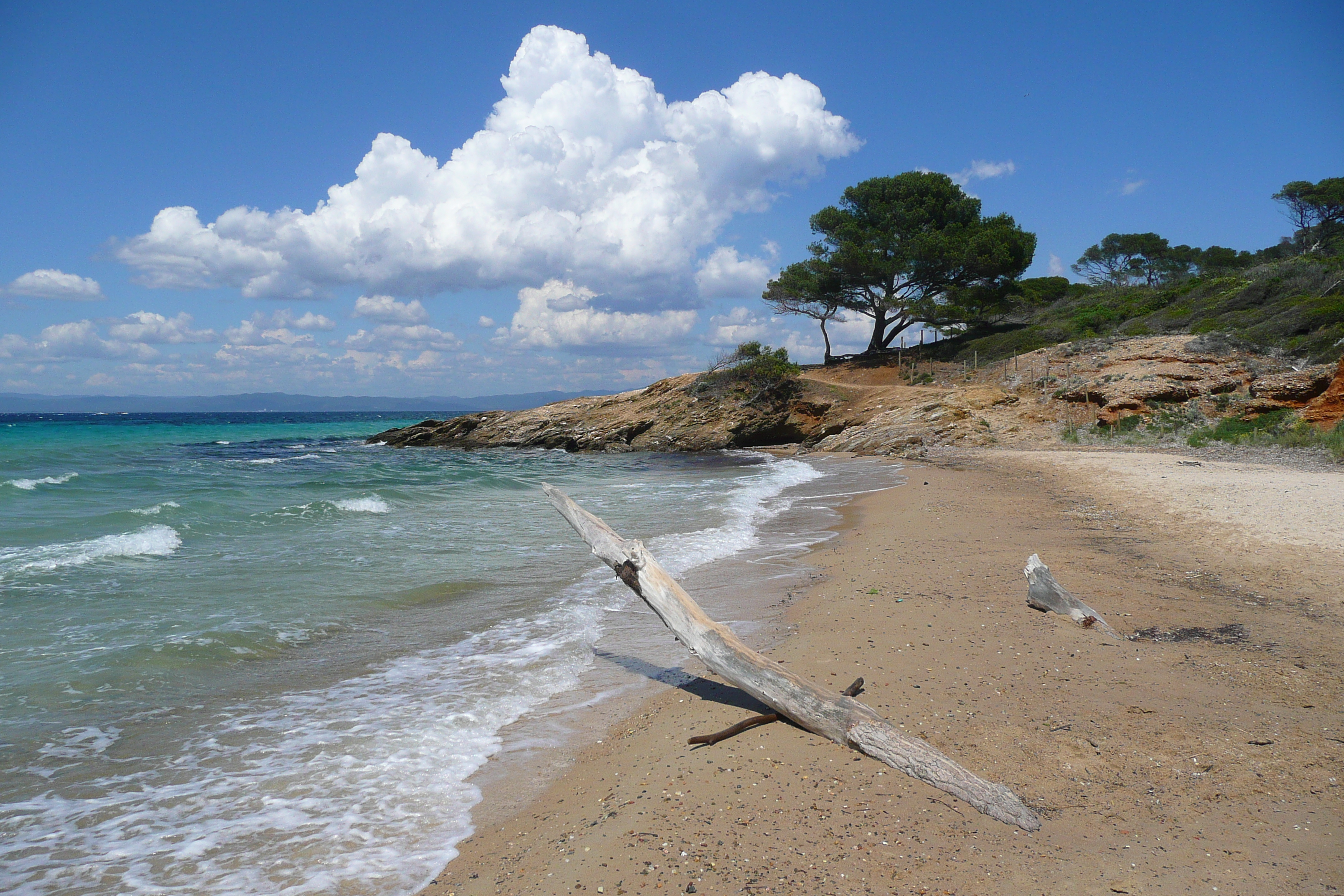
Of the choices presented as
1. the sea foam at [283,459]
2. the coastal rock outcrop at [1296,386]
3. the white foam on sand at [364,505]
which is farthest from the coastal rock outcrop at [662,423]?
the white foam on sand at [364,505]

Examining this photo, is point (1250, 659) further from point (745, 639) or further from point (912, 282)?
point (912, 282)

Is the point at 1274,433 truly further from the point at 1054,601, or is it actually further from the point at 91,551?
the point at 91,551

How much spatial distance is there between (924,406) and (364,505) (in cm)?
2125

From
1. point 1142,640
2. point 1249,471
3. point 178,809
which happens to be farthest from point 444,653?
point 1249,471

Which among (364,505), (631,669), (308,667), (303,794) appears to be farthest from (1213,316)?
(303,794)

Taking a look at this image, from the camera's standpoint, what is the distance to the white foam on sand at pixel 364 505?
Result: 1445 cm

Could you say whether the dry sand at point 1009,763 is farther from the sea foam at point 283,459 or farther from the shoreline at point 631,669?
the sea foam at point 283,459

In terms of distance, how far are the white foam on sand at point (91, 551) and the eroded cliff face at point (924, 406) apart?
21.7 metres

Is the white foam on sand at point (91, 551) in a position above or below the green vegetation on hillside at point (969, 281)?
below

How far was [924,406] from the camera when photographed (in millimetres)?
27375

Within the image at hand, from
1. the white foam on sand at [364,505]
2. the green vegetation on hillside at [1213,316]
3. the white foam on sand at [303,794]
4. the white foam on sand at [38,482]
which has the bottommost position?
the white foam on sand at [303,794]

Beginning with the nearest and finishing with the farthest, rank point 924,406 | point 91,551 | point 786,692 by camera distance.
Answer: point 786,692 < point 91,551 < point 924,406

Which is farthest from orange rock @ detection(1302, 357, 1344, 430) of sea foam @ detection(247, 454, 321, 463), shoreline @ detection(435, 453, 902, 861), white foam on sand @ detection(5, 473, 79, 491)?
sea foam @ detection(247, 454, 321, 463)

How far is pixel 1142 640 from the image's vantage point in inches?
205
